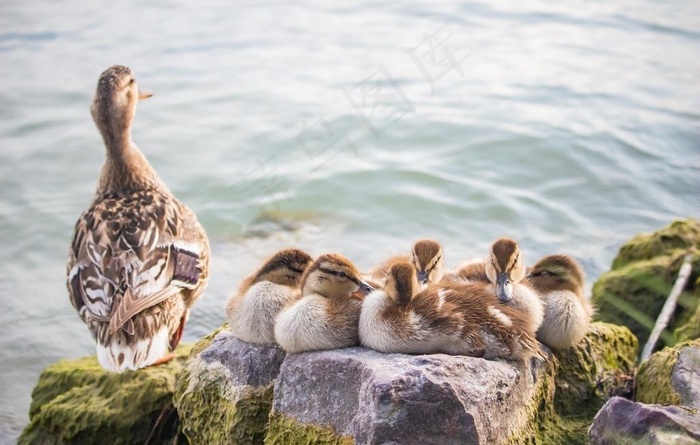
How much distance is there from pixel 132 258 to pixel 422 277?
2047 mm

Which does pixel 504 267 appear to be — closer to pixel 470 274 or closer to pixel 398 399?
pixel 470 274

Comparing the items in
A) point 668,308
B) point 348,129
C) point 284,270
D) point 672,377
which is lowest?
point 348,129

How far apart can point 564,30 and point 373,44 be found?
3015 millimetres

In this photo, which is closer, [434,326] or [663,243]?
[434,326]

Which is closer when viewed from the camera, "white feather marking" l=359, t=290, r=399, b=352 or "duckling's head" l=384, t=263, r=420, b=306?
"white feather marking" l=359, t=290, r=399, b=352

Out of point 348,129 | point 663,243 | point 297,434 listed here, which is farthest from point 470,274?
point 348,129

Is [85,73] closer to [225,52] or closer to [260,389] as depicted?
[225,52]

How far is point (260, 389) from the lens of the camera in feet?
14.6

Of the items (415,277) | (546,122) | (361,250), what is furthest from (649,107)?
(415,277)

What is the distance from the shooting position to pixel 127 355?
5598 millimetres

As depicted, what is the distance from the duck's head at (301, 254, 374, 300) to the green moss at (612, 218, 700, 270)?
3254 millimetres

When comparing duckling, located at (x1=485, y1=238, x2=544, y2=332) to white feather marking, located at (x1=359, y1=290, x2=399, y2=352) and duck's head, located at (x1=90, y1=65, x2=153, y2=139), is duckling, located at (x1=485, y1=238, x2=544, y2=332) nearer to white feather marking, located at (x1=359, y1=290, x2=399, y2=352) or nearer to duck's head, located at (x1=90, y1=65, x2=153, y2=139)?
white feather marking, located at (x1=359, y1=290, x2=399, y2=352)

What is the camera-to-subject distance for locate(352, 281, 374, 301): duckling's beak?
460cm

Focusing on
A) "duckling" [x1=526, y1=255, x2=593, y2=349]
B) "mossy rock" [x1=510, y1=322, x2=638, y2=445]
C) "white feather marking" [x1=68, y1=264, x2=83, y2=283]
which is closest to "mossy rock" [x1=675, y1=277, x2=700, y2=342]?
"mossy rock" [x1=510, y1=322, x2=638, y2=445]
